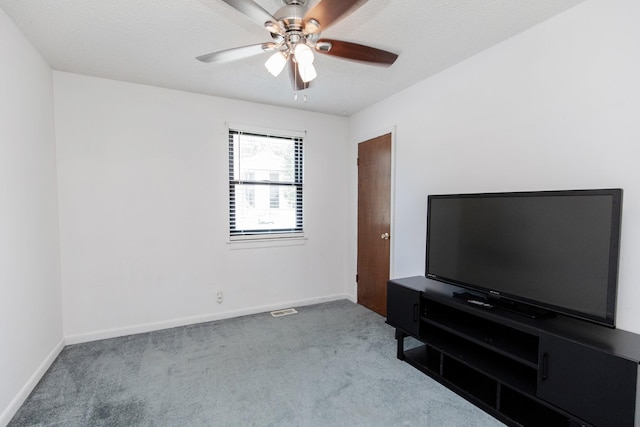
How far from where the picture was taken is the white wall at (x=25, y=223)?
196 cm

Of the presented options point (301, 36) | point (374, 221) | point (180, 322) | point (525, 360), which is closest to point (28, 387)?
point (180, 322)

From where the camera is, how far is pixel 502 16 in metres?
2.03

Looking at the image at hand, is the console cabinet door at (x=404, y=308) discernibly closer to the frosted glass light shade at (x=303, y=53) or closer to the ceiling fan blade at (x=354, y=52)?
the ceiling fan blade at (x=354, y=52)

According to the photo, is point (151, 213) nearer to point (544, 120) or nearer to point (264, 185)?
point (264, 185)

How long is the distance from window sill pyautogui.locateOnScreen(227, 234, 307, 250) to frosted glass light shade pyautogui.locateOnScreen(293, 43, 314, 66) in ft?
7.93

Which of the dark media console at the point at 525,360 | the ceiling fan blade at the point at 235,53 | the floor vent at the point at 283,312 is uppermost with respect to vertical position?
the ceiling fan blade at the point at 235,53

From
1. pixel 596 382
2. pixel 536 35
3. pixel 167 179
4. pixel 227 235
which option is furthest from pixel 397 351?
pixel 167 179

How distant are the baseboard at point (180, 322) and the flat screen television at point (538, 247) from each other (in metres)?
2.03

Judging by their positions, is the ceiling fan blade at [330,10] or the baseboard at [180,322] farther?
the baseboard at [180,322]

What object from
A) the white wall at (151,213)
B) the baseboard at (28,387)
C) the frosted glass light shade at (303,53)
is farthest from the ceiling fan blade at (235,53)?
the baseboard at (28,387)

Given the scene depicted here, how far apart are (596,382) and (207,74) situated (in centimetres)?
337

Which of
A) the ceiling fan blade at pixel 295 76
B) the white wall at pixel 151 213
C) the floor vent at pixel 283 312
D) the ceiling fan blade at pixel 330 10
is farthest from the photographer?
the floor vent at pixel 283 312

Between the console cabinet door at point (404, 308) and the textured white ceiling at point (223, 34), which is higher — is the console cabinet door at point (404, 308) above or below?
below

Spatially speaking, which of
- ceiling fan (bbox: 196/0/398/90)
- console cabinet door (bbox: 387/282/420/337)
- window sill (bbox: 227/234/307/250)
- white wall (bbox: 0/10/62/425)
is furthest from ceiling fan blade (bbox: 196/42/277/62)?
window sill (bbox: 227/234/307/250)
